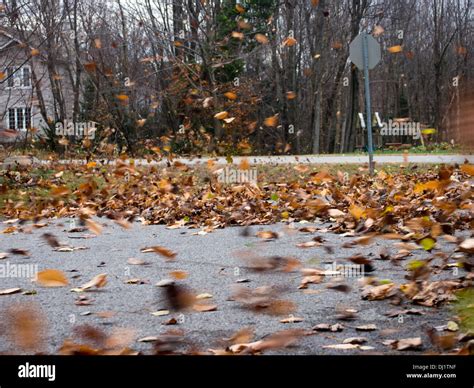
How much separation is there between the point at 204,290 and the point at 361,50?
9.24 m

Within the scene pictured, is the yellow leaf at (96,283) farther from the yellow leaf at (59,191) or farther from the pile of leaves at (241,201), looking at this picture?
the yellow leaf at (59,191)

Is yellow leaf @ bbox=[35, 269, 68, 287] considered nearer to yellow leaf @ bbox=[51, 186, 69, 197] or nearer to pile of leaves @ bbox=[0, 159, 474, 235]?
pile of leaves @ bbox=[0, 159, 474, 235]

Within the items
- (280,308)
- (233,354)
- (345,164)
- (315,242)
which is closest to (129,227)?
(315,242)

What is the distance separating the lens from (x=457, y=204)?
5070 millimetres


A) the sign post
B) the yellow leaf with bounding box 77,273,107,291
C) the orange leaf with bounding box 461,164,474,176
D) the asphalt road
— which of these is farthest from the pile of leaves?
the yellow leaf with bounding box 77,273,107,291

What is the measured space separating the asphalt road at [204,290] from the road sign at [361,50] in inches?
247

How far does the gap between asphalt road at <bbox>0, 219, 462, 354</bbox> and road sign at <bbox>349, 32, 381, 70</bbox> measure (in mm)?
6273

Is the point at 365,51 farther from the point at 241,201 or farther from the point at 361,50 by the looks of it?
the point at 241,201

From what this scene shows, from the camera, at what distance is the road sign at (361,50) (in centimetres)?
1310

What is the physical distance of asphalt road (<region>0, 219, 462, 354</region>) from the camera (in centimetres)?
389

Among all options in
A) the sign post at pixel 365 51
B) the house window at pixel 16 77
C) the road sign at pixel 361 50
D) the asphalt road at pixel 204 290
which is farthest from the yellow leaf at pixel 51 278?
the road sign at pixel 361 50

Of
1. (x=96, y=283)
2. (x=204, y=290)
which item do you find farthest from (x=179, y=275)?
(x=96, y=283)

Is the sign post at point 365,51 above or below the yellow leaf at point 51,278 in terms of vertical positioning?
above

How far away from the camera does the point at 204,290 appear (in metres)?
4.98
